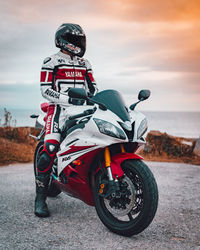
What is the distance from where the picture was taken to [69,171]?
3385 mm

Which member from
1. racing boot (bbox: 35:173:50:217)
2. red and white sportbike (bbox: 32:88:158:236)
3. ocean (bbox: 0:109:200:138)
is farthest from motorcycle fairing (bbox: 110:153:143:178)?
ocean (bbox: 0:109:200:138)

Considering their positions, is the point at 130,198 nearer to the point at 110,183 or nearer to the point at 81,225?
the point at 110,183

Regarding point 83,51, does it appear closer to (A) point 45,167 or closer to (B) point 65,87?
(B) point 65,87

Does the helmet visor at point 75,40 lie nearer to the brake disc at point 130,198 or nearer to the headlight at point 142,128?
the headlight at point 142,128

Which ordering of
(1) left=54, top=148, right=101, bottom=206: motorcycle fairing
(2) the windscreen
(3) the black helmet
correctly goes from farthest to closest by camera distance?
(3) the black helmet → (1) left=54, top=148, right=101, bottom=206: motorcycle fairing → (2) the windscreen

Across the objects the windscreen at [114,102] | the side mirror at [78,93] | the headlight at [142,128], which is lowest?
the headlight at [142,128]

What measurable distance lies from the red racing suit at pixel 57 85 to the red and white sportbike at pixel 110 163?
0.32 metres

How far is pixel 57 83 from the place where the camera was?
4.04 meters

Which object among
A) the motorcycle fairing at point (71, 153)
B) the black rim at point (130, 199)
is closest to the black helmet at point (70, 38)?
the motorcycle fairing at point (71, 153)

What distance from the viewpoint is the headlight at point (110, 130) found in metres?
2.91

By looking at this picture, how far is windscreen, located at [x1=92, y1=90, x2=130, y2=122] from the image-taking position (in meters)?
3.10

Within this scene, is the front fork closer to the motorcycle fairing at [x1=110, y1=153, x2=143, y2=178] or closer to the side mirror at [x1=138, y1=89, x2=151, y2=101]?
the motorcycle fairing at [x1=110, y1=153, x2=143, y2=178]

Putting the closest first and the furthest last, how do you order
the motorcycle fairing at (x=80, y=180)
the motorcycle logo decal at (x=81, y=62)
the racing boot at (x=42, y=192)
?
1. the motorcycle fairing at (x=80, y=180)
2. the racing boot at (x=42, y=192)
3. the motorcycle logo decal at (x=81, y=62)

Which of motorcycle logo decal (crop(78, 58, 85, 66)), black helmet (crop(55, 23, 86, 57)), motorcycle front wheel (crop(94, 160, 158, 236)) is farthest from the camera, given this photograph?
motorcycle logo decal (crop(78, 58, 85, 66))
